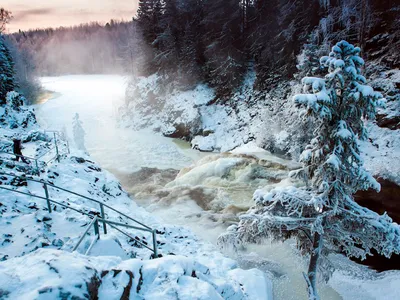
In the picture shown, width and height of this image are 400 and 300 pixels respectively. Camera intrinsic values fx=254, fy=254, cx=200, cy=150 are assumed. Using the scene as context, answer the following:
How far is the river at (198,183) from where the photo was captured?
11664mm

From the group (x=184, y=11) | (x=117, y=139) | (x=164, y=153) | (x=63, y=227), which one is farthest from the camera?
(x=184, y=11)

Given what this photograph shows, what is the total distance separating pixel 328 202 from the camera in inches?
311

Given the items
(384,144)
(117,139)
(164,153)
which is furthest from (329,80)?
(117,139)

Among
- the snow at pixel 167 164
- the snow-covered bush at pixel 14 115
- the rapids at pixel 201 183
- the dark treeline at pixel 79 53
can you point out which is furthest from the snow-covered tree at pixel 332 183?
the dark treeline at pixel 79 53

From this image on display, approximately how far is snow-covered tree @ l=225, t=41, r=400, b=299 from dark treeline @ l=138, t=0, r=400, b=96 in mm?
12507

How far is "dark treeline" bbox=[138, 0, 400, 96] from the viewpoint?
72.1ft

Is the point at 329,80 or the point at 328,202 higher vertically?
the point at 329,80

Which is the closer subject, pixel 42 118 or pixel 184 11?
pixel 184 11

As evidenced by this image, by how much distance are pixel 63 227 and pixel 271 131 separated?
21.3 meters

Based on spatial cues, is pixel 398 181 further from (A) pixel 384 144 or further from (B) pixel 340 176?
(B) pixel 340 176

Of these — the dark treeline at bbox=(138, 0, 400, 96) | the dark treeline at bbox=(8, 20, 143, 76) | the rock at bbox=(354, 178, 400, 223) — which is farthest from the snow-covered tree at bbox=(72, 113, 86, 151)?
the dark treeline at bbox=(8, 20, 143, 76)

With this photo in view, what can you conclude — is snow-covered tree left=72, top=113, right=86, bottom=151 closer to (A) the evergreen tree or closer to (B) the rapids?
(B) the rapids

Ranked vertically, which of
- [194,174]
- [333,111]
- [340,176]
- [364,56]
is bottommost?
[194,174]

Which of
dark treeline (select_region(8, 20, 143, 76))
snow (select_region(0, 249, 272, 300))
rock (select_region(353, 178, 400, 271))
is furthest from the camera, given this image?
dark treeline (select_region(8, 20, 143, 76))
